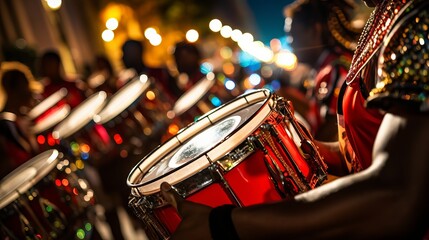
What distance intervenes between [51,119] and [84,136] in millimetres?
716

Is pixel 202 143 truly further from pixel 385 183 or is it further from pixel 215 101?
pixel 215 101

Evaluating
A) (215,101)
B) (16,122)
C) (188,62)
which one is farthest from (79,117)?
(188,62)

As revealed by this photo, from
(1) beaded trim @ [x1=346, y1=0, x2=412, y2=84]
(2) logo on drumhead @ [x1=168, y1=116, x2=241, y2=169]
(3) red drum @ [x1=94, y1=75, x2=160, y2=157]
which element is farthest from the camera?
(3) red drum @ [x1=94, y1=75, x2=160, y2=157]

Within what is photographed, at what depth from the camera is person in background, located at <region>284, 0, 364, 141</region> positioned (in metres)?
4.11

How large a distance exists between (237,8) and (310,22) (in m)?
36.4

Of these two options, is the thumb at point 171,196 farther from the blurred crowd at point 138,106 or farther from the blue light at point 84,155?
the blue light at point 84,155

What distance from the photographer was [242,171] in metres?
1.89

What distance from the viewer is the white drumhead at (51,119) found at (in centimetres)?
600

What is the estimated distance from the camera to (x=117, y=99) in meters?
6.69

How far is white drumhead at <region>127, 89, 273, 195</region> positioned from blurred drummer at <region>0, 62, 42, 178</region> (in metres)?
2.22

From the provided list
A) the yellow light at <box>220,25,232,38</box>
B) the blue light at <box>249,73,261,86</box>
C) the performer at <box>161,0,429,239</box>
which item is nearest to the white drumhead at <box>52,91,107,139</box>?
the blue light at <box>249,73,261,86</box>

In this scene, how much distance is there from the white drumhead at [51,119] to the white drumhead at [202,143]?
12.5 ft

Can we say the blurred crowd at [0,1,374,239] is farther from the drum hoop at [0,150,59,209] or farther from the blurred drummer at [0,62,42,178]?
A: the drum hoop at [0,150,59,209]

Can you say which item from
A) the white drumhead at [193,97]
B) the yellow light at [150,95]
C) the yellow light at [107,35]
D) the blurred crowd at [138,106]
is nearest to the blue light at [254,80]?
the blurred crowd at [138,106]
